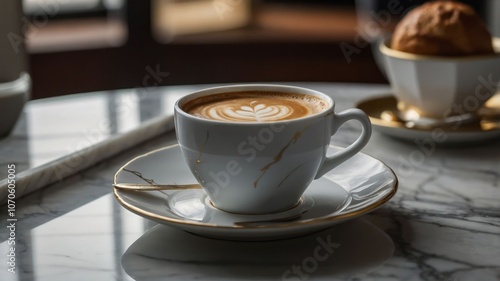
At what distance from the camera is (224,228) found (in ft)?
2.22

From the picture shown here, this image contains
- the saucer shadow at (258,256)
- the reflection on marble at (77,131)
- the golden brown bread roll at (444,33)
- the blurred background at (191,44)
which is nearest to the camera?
the saucer shadow at (258,256)

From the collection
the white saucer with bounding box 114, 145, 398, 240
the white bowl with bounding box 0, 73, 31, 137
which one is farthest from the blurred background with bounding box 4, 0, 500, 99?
the white saucer with bounding box 114, 145, 398, 240

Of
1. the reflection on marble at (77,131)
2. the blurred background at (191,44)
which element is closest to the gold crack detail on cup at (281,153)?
the reflection on marble at (77,131)

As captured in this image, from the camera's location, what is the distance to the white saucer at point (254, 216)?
27.1 inches

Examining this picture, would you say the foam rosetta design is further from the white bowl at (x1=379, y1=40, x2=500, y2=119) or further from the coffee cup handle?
the white bowl at (x1=379, y1=40, x2=500, y2=119)

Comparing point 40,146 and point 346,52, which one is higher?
point 40,146

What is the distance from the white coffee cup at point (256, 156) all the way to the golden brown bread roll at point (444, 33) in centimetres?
33

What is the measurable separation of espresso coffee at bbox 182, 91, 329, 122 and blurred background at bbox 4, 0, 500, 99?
1721 millimetres

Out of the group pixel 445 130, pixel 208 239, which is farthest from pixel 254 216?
pixel 445 130

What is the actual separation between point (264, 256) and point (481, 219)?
0.24m

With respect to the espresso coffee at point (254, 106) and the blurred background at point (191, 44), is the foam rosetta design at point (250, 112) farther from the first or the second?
the blurred background at point (191, 44)

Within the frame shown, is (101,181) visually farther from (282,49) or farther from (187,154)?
(282,49)

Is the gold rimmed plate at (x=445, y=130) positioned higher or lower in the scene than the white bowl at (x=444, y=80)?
lower

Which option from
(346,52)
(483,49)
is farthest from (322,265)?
(346,52)
